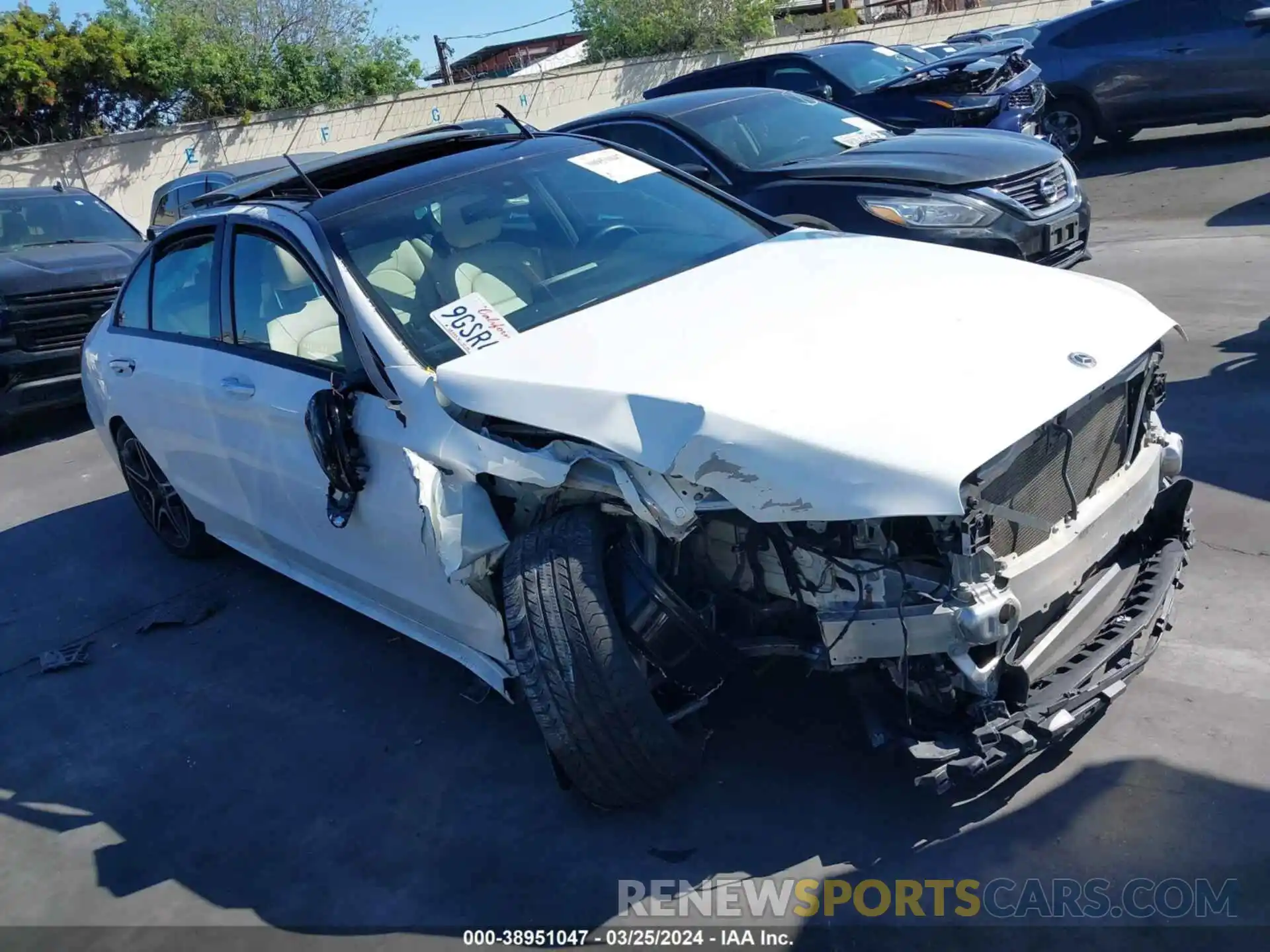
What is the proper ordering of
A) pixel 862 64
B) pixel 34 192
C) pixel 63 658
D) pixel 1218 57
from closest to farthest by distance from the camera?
pixel 63 658 < pixel 34 192 < pixel 1218 57 < pixel 862 64

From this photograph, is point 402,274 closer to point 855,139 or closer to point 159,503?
point 159,503

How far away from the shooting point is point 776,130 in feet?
26.2

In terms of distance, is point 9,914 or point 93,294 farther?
point 93,294

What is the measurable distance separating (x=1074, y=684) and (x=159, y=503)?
4.59 m

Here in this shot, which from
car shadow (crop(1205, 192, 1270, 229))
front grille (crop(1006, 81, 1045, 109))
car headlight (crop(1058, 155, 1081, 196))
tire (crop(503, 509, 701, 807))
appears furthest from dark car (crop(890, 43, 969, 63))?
tire (crop(503, 509, 701, 807))

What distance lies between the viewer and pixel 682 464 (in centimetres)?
275

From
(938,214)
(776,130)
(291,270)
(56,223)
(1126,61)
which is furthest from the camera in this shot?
(1126,61)

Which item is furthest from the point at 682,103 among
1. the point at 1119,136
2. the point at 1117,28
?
the point at 1119,136

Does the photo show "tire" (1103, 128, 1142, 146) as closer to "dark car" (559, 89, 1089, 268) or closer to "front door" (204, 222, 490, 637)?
"dark car" (559, 89, 1089, 268)

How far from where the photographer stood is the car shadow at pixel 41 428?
28.8 feet

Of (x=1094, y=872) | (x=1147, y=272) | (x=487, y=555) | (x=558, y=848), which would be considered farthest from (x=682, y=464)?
(x=1147, y=272)

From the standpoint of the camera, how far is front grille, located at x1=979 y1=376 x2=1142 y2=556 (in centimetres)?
279

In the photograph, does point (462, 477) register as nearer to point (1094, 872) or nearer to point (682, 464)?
point (682, 464)

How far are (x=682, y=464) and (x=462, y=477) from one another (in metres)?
0.81
